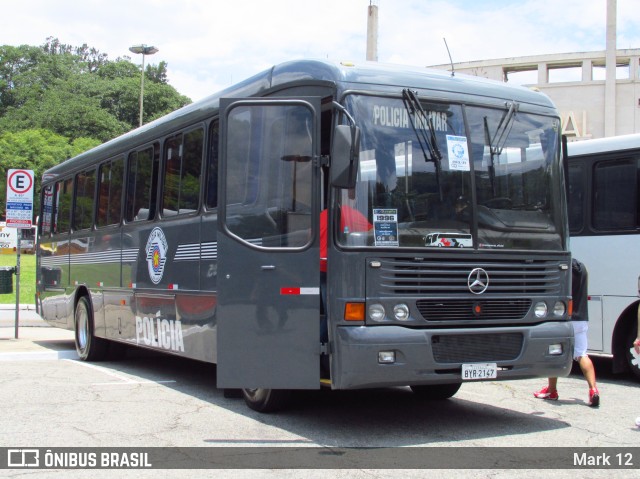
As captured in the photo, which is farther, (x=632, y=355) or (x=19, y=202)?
(x=19, y=202)

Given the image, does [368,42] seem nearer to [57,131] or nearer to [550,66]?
[550,66]

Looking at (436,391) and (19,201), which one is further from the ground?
(19,201)

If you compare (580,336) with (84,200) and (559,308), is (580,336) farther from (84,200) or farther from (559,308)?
(84,200)

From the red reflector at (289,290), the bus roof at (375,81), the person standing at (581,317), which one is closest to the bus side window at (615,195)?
the person standing at (581,317)

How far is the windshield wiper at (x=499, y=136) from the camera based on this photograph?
296 inches

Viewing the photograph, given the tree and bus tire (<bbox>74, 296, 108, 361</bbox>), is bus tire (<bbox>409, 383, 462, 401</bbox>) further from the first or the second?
the tree

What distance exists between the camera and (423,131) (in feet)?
23.8

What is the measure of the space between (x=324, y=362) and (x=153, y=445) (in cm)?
157

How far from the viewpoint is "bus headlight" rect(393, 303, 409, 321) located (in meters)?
6.90

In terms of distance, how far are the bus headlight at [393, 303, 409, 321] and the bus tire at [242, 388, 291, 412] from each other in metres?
1.53

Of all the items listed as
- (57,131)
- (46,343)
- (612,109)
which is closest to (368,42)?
(46,343)

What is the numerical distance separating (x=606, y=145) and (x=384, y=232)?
5328mm

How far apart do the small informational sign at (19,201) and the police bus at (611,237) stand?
1028 cm

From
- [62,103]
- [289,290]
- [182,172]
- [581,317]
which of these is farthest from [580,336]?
[62,103]
